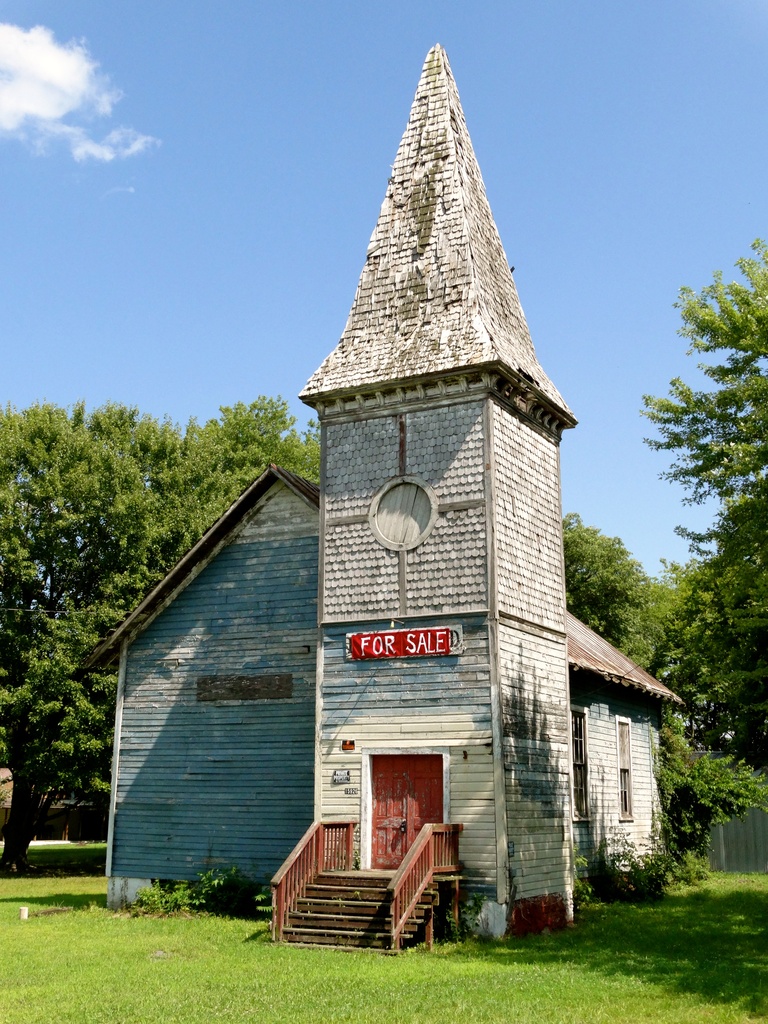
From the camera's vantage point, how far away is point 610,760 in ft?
75.4

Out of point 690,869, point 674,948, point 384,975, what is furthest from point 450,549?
point 690,869

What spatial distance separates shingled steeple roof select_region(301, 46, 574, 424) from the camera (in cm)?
1850

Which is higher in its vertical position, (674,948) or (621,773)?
(621,773)

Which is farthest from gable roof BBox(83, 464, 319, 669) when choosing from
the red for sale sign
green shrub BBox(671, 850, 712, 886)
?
green shrub BBox(671, 850, 712, 886)

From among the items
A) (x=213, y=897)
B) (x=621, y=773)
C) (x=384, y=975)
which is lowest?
(x=384, y=975)

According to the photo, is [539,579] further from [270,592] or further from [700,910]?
[700,910]

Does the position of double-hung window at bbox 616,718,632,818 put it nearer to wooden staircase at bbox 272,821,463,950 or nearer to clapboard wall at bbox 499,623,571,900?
clapboard wall at bbox 499,623,571,900

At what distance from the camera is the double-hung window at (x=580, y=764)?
21.2m

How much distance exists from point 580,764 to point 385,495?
738cm

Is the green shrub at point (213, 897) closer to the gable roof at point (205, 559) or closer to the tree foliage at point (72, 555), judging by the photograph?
the gable roof at point (205, 559)

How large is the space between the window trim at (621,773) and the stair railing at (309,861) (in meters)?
8.35

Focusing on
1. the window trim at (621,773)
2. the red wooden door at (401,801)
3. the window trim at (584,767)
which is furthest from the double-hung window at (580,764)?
the red wooden door at (401,801)

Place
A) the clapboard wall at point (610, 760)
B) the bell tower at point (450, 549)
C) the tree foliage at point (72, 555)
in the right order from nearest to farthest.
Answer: the bell tower at point (450, 549), the clapboard wall at point (610, 760), the tree foliage at point (72, 555)

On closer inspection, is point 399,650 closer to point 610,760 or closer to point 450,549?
point 450,549
